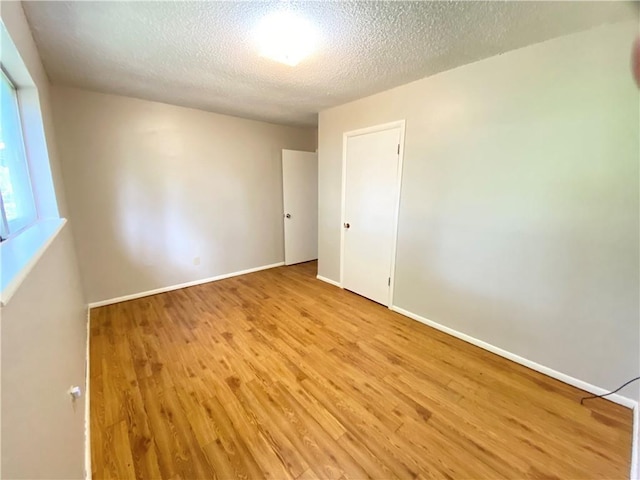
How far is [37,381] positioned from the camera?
78 cm

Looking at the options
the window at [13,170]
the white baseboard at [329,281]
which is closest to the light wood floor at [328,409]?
the white baseboard at [329,281]

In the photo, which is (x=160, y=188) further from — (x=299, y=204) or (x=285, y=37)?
(x=285, y=37)

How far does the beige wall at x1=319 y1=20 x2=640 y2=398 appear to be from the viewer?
163cm

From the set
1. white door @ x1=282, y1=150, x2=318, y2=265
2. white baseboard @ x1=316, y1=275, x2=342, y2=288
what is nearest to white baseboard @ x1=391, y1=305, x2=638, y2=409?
white baseboard @ x1=316, y1=275, x2=342, y2=288

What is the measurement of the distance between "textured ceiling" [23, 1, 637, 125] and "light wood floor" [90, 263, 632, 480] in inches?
89.9

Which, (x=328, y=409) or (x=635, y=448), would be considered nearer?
(x=635, y=448)

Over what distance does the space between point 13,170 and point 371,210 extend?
280cm

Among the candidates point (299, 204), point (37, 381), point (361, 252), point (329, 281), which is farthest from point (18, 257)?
point (299, 204)

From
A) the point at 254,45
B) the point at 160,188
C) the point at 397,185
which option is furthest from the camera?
the point at 160,188

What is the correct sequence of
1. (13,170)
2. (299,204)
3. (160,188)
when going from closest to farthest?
1. (13,170)
2. (160,188)
3. (299,204)

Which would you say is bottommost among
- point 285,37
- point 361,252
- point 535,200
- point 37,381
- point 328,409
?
point 328,409

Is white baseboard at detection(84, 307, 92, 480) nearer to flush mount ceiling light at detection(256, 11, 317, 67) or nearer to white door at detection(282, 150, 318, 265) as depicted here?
flush mount ceiling light at detection(256, 11, 317, 67)

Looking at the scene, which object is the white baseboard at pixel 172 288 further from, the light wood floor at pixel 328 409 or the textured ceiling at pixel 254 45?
the textured ceiling at pixel 254 45

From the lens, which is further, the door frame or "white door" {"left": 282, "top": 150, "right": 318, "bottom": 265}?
"white door" {"left": 282, "top": 150, "right": 318, "bottom": 265}
